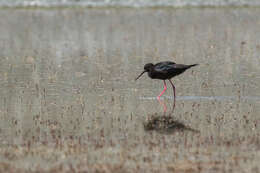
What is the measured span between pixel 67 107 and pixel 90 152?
11.8 ft

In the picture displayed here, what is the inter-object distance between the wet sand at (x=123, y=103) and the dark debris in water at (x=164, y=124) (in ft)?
0.38

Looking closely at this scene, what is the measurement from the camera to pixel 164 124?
38.5 feet

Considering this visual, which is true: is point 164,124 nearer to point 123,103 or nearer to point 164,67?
point 123,103

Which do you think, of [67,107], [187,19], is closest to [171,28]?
[187,19]

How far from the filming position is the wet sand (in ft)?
30.4

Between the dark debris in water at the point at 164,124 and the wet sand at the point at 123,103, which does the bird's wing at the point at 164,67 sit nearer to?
the wet sand at the point at 123,103

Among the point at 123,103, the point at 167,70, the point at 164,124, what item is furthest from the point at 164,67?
the point at 164,124

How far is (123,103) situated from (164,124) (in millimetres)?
1985

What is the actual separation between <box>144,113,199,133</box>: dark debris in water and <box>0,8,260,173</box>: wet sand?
12 centimetres

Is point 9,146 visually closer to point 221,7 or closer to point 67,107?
point 67,107

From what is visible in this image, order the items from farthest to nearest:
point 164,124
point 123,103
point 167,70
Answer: point 167,70, point 123,103, point 164,124

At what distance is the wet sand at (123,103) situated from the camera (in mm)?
9266

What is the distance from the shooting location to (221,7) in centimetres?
4450

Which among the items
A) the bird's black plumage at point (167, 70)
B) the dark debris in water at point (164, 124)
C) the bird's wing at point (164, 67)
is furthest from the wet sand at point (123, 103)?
the bird's wing at point (164, 67)
